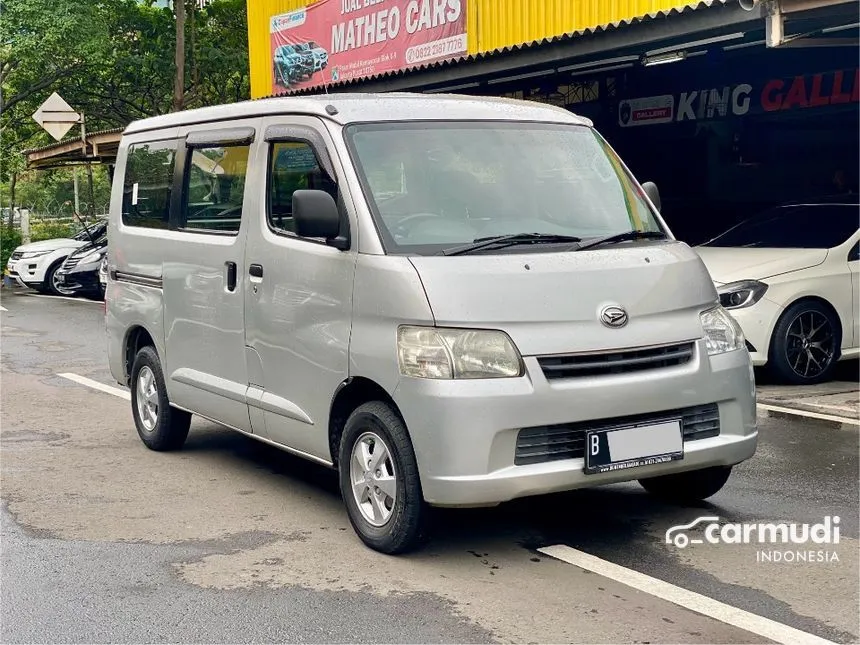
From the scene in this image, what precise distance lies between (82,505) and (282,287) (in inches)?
64.4

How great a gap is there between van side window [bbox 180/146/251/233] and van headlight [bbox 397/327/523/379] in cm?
188

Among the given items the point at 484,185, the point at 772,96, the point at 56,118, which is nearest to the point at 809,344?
the point at 484,185

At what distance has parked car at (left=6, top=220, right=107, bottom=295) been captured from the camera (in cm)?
2306

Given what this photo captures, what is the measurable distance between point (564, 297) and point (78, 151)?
25.3m

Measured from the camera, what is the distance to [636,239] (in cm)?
576

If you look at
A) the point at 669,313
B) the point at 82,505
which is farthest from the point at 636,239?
the point at 82,505

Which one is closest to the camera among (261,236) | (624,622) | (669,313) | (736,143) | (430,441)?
(624,622)

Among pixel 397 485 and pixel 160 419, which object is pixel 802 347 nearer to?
pixel 160 419

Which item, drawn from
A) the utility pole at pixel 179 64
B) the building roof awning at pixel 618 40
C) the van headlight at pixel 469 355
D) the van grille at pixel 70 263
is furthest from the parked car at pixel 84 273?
the van headlight at pixel 469 355

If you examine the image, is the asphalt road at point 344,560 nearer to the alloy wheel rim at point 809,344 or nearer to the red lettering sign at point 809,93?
the alloy wheel rim at point 809,344

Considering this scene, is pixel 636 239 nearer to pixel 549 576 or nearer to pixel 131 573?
pixel 549 576

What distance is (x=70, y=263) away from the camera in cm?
2245

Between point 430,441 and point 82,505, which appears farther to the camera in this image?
point 82,505

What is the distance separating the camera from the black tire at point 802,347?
9781 millimetres
